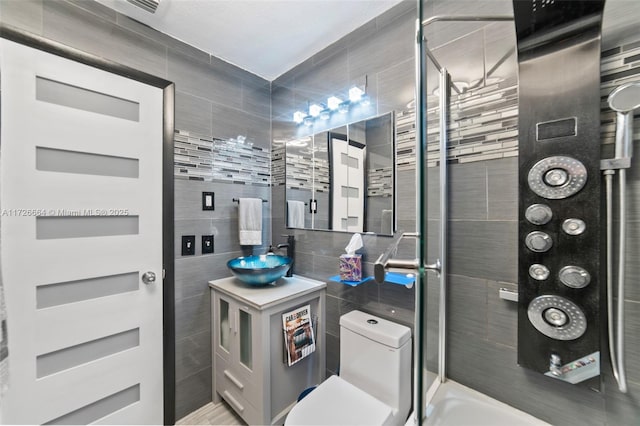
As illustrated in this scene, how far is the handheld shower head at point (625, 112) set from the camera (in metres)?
0.78

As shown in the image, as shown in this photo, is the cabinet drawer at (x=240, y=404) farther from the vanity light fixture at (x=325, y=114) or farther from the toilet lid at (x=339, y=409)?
the vanity light fixture at (x=325, y=114)

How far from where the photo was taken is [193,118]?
170 cm

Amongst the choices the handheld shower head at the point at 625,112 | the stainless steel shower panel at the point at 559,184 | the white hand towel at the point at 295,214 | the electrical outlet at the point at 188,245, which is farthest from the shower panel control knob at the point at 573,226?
the electrical outlet at the point at 188,245

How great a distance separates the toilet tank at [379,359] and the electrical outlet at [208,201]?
3.97ft

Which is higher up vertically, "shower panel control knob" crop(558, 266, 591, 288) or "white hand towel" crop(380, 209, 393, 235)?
"white hand towel" crop(380, 209, 393, 235)

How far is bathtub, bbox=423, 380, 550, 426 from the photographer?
981 mm

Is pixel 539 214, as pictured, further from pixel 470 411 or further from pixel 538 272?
pixel 470 411

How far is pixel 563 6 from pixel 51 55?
87.7 inches

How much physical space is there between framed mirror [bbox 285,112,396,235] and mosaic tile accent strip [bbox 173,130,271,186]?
26 centimetres

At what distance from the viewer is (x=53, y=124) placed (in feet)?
3.98

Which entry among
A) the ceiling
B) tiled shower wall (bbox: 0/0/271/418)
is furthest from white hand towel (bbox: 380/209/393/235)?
the ceiling

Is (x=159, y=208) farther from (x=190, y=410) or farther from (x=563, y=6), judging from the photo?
(x=563, y=6)

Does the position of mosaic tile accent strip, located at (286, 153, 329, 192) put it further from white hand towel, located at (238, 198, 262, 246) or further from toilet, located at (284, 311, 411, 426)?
toilet, located at (284, 311, 411, 426)

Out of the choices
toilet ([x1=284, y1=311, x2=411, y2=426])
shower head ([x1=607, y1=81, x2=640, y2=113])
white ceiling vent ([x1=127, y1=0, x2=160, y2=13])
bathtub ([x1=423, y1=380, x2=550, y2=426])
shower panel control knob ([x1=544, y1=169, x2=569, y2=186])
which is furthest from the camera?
white ceiling vent ([x1=127, y1=0, x2=160, y2=13])
